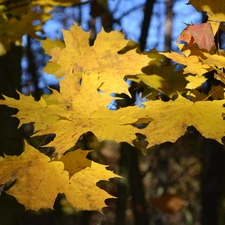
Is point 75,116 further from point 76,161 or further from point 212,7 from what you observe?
point 212,7

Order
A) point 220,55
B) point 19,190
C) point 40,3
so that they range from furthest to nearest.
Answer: point 40,3 → point 220,55 → point 19,190

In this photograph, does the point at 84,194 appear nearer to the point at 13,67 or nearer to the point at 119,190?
the point at 13,67

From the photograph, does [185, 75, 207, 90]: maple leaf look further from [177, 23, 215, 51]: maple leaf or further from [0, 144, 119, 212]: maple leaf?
[0, 144, 119, 212]: maple leaf

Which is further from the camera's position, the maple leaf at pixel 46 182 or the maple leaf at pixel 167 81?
the maple leaf at pixel 167 81

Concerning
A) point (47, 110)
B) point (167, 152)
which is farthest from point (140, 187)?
point (167, 152)

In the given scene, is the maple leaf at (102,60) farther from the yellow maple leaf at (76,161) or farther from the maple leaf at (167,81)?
the yellow maple leaf at (76,161)

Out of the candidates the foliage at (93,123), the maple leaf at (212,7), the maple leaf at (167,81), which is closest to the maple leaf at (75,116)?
the foliage at (93,123)

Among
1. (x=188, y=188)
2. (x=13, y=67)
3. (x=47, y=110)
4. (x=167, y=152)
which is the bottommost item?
(x=188, y=188)
